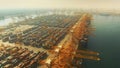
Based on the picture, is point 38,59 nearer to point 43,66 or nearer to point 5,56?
point 43,66

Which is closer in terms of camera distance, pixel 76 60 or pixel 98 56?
pixel 76 60

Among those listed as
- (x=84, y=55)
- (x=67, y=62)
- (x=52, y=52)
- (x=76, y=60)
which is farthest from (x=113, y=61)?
(x=52, y=52)

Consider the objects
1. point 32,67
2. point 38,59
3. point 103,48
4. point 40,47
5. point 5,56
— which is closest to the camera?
point 32,67

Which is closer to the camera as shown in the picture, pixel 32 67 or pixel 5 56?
pixel 32 67

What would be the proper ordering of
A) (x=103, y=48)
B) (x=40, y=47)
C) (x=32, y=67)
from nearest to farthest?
(x=32, y=67) < (x=40, y=47) < (x=103, y=48)

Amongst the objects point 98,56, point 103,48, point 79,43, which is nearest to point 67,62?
point 98,56

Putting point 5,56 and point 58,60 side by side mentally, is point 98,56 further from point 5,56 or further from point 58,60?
point 5,56

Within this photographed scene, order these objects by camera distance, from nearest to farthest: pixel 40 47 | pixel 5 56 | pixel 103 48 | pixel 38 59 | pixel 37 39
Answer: pixel 38 59 → pixel 5 56 → pixel 40 47 → pixel 103 48 → pixel 37 39

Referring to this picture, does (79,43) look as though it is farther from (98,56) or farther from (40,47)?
(40,47)

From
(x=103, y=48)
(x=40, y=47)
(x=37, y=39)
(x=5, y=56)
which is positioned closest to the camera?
(x=5, y=56)
